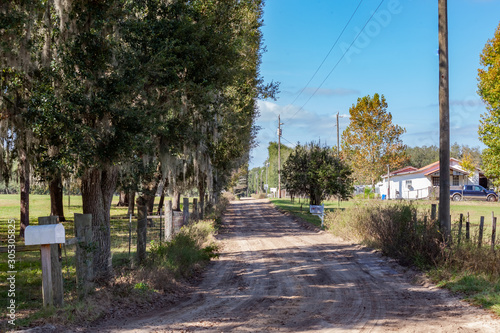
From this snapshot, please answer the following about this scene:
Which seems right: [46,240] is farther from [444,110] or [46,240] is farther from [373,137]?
[373,137]

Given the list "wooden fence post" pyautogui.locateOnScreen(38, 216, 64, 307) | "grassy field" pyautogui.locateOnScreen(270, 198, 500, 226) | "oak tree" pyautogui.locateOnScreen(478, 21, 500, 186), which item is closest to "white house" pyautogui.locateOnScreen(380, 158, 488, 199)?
"grassy field" pyautogui.locateOnScreen(270, 198, 500, 226)

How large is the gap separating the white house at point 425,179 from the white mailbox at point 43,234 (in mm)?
48111

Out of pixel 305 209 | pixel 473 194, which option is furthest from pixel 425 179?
pixel 305 209

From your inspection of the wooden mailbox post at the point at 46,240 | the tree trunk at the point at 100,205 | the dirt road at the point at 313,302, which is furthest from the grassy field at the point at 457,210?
the wooden mailbox post at the point at 46,240

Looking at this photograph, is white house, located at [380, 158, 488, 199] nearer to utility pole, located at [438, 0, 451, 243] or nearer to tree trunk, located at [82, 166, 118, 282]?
utility pole, located at [438, 0, 451, 243]

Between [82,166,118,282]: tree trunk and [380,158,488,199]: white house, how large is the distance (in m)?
45.0

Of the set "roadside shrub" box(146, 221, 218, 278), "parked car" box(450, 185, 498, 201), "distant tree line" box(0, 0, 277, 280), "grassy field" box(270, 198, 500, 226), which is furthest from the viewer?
"parked car" box(450, 185, 498, 201)

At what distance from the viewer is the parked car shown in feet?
156

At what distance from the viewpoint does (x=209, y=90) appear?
1141cm

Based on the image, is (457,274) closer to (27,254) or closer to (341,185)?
(27,254)

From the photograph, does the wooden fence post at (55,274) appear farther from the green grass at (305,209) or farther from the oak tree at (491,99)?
the oak tree at (491,99)

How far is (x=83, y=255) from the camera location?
23.6 ft

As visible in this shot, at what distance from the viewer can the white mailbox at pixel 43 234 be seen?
20.6 feet

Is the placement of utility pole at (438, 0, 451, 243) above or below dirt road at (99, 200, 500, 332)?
above
